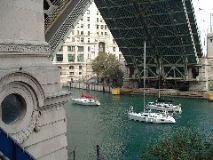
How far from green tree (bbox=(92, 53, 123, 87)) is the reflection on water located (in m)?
13.0

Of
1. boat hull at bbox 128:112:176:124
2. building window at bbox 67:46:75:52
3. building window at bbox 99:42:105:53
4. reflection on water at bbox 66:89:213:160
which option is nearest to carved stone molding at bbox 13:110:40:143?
reflection on water at bbox 66:89:213:160

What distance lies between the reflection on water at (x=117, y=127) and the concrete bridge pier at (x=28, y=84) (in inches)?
387

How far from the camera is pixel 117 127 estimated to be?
1139 inches

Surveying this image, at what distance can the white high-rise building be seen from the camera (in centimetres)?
6556

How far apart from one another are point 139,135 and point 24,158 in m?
19.9

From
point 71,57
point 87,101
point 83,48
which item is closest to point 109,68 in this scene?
point 71,57

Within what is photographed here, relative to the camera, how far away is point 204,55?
149ft

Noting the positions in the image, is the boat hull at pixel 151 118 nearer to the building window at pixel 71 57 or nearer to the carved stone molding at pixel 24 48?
the carved stone molding at pixel 24 48

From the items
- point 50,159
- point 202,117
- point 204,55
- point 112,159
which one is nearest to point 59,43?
point 50,159

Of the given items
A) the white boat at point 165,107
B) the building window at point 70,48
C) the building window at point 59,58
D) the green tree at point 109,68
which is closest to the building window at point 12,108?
the white boat at point 165,107

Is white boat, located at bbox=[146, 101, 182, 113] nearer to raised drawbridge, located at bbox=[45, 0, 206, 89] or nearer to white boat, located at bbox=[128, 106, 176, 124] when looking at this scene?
white boat, located at bbox=[128, 106, 176, 124]

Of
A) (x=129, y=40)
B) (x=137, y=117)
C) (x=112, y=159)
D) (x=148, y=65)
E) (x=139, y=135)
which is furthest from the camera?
(x=148, y=65)

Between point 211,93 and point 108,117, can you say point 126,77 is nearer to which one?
point 211,93

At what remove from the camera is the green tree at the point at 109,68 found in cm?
5702
